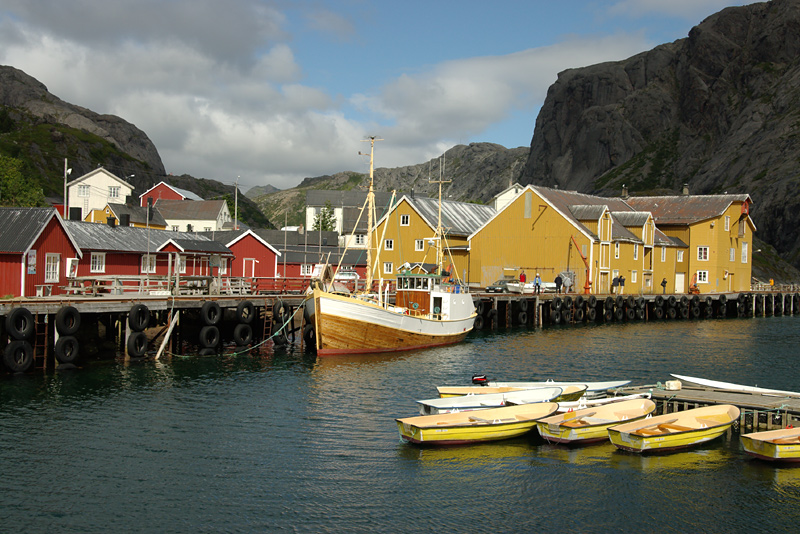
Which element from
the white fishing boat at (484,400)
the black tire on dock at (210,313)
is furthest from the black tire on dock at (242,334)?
the white fishing boat at (484,400)

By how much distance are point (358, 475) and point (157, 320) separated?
77.0 feet

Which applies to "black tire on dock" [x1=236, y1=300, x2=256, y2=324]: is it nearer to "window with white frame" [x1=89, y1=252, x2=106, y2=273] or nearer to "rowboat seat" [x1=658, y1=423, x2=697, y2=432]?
"window with white frame" [x1=89, y1=252, x2=106, y2=273]

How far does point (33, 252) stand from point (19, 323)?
7.38m

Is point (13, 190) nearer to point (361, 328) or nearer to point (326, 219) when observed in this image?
point (326, 219)

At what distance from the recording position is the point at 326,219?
434 ft

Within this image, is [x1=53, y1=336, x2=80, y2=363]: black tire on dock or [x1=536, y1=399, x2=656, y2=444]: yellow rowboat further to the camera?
[x1=53, y1=336, x2=80, y2=363]: black tire on dock

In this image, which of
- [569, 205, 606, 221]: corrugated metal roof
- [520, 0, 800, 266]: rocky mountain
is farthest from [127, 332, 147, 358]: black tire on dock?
[520, 0, 800, 266]: rocky mountain

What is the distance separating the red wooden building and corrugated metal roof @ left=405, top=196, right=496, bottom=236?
37.6m

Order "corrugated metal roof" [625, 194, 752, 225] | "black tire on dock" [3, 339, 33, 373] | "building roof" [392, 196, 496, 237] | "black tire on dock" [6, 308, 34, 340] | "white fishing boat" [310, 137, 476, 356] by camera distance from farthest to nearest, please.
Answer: "corrugated metal roof" [625, 194, 752, 225]
"building roof" [392, 196, 496, 237]
"white fishing boat" [310, 137, 476, 356]
"black tire on dock" [3, 339, 33, 373]
"black tire on dock" [6, 308, 34, 340]

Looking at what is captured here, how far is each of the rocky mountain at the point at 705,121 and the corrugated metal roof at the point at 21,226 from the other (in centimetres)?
10267

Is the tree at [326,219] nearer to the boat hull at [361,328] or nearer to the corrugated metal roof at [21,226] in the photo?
the boat hull at [361,328]

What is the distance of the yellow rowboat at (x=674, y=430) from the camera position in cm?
1991

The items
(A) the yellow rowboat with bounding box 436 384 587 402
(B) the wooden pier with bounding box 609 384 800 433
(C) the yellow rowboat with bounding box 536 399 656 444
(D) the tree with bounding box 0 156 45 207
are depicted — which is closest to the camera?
(C) the yellow rowboat with bounding box 536 399 656 444

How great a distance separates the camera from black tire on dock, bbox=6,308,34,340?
92.2 ft
